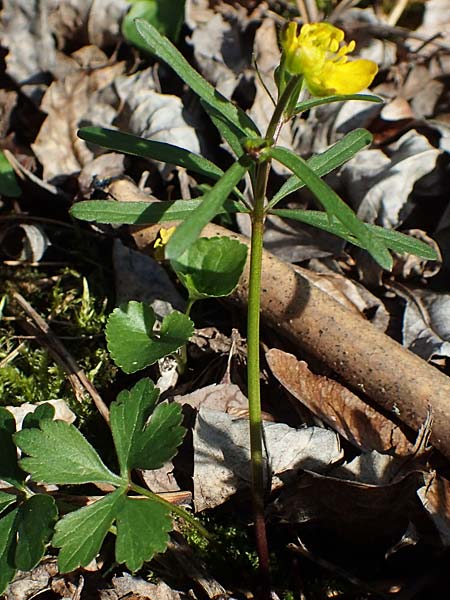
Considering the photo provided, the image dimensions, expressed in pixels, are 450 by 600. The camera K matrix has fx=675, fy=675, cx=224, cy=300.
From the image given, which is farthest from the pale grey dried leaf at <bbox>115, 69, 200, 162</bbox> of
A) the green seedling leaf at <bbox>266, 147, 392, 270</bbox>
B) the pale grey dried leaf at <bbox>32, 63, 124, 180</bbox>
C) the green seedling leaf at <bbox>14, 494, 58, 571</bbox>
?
the green seedling leaf at <bbox>14, 494, 58, 571</bbox>

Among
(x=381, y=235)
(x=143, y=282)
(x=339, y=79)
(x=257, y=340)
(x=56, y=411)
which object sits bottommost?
(x=56, y=411)

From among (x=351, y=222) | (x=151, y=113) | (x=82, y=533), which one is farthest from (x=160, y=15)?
(x=82, y=533)

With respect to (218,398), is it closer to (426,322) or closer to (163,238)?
(163,238)

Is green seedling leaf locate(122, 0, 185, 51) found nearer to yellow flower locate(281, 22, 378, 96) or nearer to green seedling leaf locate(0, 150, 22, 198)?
green seedling leaf locate(0, 150, 22, 198)

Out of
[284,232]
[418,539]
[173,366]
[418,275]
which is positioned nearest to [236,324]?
[173,366]

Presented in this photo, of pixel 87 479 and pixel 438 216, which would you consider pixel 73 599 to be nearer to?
pixel 87 479

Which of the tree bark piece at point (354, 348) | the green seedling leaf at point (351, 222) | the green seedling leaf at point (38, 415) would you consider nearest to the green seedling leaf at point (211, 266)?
the tree bark piece at point (354, 348)
